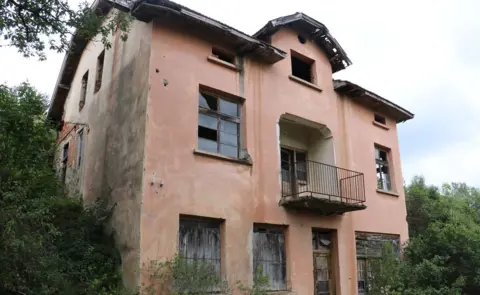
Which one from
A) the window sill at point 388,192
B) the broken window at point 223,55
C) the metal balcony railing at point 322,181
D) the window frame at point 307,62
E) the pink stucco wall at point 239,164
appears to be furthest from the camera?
the window sill at point 388,192

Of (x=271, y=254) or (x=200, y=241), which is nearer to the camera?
(x=200, y=241)

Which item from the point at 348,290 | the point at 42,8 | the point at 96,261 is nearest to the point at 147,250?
the point at 96,261

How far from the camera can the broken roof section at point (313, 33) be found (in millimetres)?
14345

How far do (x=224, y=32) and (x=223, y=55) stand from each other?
87 cm

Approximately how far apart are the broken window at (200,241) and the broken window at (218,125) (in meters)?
2.07

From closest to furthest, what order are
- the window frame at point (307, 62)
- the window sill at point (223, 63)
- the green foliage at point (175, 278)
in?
the green foliage at point (175, 278) < the window sill at point (223, 63) < the window frame at point (307, 62)

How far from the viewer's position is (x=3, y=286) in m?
8.19

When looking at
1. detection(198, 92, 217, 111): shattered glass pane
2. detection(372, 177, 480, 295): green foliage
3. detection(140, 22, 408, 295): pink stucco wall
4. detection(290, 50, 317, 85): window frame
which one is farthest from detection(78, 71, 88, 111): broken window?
detection(372, 177, 480, 295): green foliage

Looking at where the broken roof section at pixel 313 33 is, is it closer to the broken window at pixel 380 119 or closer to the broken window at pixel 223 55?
the broken window at pixel 223 55

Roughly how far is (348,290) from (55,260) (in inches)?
354

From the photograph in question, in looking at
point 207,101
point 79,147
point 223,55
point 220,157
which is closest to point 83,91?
point 79,147

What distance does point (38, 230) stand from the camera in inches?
349

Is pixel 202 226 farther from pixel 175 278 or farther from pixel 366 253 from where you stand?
pixel 366 253

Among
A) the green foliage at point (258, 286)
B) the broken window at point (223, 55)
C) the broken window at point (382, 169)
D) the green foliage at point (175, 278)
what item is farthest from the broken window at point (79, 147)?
the broken window at point (382, 169)
